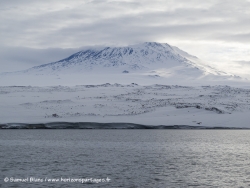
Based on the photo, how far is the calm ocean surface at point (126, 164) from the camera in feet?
83.3

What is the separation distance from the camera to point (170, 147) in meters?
43.5

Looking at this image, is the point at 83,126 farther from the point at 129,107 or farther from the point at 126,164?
the point at 126,164

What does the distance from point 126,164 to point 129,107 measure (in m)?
46.1

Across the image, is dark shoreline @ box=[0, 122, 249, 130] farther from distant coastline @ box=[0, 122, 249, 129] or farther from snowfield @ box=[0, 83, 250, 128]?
snowfield @ box=[0, 83, 250, 128]

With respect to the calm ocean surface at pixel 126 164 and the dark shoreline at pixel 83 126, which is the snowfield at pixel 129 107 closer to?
the dark shoreline at pixel 83 126

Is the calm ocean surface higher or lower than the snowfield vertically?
lower

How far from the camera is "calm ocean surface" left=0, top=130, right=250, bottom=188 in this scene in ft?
83.3

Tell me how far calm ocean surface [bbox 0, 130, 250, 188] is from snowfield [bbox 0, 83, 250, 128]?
71.2 ft

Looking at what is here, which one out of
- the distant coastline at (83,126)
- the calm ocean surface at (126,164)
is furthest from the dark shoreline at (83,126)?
the calm ocean surface at (126,164)

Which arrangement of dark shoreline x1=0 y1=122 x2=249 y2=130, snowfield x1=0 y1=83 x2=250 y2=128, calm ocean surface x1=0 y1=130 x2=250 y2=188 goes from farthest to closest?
snowfield x1=0 y1=83 x2=250 y2=128
dark shoreline x1=0 y1=122 x2=249 y2=130
calm ocean surface x1=0 y1=130 x2=250 y2=188

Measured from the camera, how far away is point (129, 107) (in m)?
77.6

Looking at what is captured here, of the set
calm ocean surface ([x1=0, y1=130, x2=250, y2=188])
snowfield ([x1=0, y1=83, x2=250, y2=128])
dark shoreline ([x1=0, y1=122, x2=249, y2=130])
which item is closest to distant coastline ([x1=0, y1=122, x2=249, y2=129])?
dark shoreline ([x1=0, y1=122, x2=249, y2=130])

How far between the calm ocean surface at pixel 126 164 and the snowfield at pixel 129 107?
21.7m

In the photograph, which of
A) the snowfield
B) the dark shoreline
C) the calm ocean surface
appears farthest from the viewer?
the snowfield
